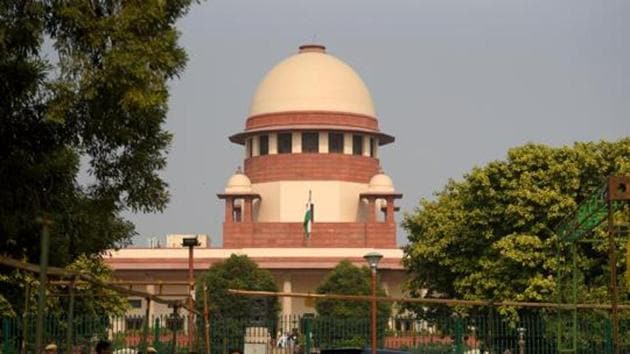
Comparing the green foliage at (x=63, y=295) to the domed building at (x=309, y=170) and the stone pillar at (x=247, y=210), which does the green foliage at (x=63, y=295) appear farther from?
the stone pillar at (x=247, y=210)

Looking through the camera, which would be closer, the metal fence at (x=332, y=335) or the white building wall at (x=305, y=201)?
the metal fence at (x=332, y=335)

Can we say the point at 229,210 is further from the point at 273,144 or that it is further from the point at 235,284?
the point at 235,284

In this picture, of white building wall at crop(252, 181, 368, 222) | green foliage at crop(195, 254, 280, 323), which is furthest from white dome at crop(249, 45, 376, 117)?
green foliage at crop(195, 254, 280, 323)

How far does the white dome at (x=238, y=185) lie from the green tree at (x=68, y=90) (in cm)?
7010

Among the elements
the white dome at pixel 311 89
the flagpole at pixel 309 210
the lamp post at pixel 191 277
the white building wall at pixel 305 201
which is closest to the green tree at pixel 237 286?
the flagpole at pixel 309 210

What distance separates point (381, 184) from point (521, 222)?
1880 inches

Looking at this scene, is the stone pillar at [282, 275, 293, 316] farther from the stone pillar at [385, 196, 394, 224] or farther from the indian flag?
the stone pillar at [385, 196, 394, 224]

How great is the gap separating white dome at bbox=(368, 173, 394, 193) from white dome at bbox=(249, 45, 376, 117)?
4.16 m

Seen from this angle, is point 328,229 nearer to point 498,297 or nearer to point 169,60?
point 498,297

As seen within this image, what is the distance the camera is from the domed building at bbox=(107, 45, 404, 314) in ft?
283

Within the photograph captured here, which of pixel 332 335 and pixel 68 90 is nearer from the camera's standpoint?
pixel 68 90

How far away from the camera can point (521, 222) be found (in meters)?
42.3

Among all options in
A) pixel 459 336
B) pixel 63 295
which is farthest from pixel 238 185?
pixel 63 295

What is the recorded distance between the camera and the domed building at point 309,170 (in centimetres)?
8638
